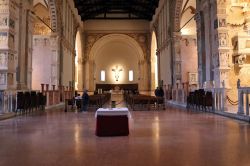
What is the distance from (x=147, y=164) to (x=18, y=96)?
7.97 metres

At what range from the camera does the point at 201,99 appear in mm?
11086

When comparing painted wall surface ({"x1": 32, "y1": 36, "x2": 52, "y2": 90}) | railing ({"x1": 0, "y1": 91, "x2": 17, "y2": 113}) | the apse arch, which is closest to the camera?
railing ({"x1": 0, "y1": 91, "x2": 17, "y2": 113})

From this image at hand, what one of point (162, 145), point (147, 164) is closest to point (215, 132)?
point (162, 145)

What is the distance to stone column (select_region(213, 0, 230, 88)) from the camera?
10031 millimetres

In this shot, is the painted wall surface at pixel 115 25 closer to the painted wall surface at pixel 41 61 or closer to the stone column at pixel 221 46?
the painted wall surface at pixel 41 61

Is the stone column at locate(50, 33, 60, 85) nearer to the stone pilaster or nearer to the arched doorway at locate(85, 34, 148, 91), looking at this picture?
the stone pilaster

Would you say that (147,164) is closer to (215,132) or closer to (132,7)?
(215,132)

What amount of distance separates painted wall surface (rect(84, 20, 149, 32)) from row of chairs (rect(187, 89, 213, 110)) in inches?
744

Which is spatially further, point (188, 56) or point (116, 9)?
point (116, 9)

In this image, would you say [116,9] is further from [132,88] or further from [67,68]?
[67,68]

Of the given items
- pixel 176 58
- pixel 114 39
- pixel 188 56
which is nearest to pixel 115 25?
pixel 114 39

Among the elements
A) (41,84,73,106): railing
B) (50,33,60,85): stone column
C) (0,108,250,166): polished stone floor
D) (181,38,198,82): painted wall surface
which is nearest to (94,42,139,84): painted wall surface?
(41,84,73,106): railing

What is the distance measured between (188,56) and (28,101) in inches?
507

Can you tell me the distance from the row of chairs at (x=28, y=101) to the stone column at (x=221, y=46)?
802 cm
